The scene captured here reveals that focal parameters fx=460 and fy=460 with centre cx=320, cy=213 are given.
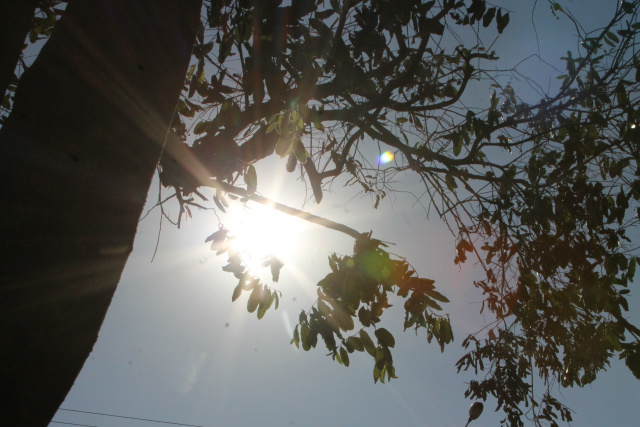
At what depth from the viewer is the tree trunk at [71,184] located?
83cm

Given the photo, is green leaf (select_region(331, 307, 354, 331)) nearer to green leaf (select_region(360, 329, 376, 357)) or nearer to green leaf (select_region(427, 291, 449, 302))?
A: green leaf (select_region(360, 329, 376, 357))

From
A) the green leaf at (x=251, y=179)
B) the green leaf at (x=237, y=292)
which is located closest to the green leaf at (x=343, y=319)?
the green leaf at (x=237, y=292)

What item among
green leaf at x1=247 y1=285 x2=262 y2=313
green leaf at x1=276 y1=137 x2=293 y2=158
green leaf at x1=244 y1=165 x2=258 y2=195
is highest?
green leaf at x1=244 y1=165 x2=258 y2=195

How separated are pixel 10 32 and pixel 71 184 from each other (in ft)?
1.51

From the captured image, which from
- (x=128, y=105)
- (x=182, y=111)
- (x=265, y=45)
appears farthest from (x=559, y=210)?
(x=128, y=105)

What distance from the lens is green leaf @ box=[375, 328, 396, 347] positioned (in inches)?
96.5

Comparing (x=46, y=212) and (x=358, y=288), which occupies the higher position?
(x=358, y=288)

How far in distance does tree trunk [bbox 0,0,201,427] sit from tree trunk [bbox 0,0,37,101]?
13 centimetres

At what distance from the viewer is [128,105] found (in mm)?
1000

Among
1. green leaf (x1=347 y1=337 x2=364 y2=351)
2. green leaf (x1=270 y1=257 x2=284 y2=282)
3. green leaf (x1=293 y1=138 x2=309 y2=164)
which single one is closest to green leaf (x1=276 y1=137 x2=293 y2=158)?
green leaf (x1=293 y1=138 x2=309 y2=164)

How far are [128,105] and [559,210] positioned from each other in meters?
3.34

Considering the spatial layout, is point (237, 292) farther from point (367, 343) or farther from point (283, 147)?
point (283, 147)

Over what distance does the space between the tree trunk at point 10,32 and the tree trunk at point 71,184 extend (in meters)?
0.13

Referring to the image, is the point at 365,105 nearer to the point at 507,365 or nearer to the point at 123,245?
the point at 123,245
